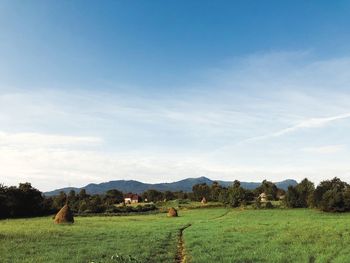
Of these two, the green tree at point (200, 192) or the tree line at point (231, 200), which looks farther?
the green tree at point (200, 192)

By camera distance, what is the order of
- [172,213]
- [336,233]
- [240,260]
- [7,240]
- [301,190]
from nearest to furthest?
[240,260] < [7,240] < [336,233] < [172,213] < [301,190]

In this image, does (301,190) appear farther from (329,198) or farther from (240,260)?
(240,260)

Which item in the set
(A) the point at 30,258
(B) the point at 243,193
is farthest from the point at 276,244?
(B) the point at 243,193

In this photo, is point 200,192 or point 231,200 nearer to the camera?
point 231,200

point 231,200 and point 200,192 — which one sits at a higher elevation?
point 200,192

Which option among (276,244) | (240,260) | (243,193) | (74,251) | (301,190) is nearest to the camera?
(240,260)

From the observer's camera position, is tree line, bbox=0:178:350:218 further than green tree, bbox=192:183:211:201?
No

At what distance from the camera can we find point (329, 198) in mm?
93125

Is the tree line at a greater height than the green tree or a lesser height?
lesser

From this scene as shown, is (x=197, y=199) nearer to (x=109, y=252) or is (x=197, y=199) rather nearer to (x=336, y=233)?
(x=336, y=233)

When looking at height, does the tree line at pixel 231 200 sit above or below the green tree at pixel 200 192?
below

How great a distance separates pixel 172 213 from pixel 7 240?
5675 centimetres

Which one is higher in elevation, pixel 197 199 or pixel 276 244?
pixel 197 199

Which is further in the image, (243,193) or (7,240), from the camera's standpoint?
(243,193)
